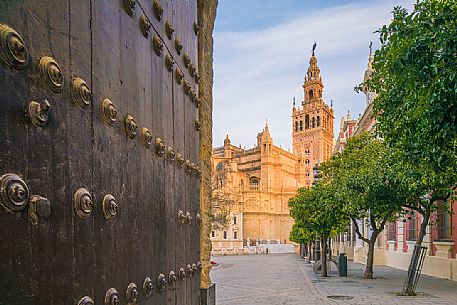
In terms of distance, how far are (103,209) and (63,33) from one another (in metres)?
0.51

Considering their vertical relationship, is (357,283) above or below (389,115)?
below

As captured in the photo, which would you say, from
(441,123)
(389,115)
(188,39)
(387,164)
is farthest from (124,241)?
(387,164)

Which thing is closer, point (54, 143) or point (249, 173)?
point (54, 143)

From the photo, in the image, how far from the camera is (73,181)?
126cm

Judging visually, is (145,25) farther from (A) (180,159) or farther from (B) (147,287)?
(B) (147,287)

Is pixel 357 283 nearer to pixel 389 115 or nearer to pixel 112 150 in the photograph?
pixel 389 115

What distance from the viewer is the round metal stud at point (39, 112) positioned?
1063 mm

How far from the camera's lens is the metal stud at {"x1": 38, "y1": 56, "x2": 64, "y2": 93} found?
112 centimetres

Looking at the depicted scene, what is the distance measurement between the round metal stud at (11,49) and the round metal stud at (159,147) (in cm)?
113

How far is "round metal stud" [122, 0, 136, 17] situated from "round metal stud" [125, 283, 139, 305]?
974 millimetres

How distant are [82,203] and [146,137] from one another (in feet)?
2.39

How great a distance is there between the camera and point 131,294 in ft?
5.58

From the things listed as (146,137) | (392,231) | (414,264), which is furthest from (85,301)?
(392,231)

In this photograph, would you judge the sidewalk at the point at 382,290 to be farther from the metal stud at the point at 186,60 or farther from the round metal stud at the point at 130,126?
the round metal stud at the point at 130,126
